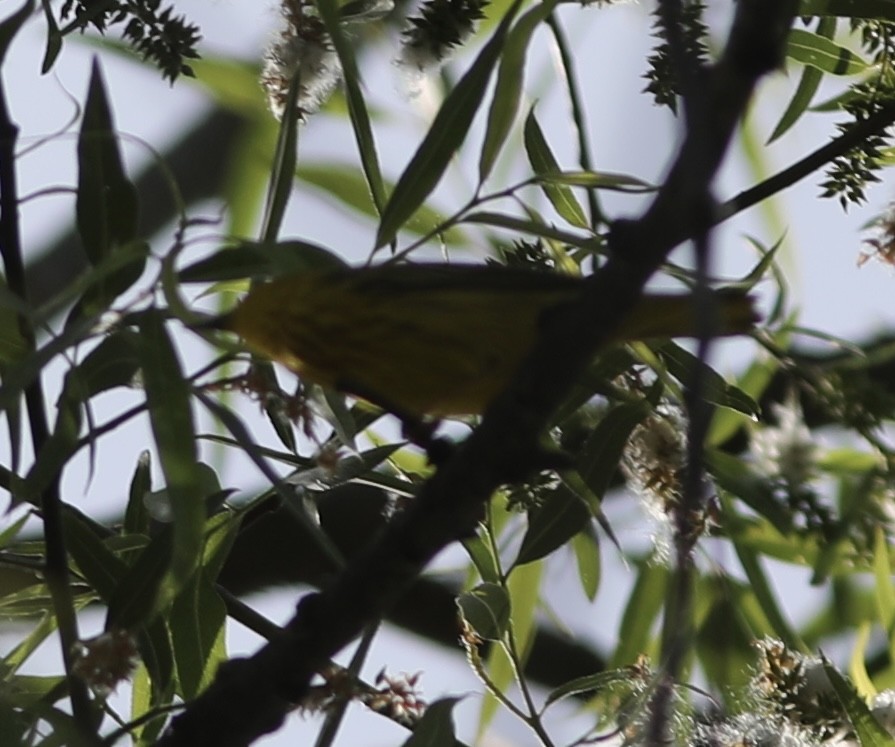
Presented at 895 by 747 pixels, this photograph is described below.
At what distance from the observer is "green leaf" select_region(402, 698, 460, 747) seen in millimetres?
1485

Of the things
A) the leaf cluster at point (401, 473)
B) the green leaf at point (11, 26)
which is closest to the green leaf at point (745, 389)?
the leaf cluster at point (401, 473)

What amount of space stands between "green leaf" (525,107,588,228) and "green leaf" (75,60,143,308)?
477mm

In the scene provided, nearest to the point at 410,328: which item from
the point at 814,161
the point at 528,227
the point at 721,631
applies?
the point at 528,227

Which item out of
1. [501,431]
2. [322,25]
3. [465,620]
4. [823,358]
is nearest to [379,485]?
[465,620]

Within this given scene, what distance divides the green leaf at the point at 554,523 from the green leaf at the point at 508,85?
405mm

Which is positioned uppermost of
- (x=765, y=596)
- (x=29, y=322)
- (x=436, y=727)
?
(x=765, y=596)

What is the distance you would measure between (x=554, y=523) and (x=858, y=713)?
1.29 feet

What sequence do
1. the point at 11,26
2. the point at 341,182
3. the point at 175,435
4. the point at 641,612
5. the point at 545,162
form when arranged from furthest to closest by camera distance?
the point at 341,182
the point at 641,612
the point at 545,162
the point at 11,26
the point at 175,435

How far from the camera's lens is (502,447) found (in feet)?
3.58

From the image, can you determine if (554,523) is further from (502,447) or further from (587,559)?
(502,447)

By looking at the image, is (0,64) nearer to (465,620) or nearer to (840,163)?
(465,620)

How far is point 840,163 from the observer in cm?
171

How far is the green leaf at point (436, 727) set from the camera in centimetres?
149

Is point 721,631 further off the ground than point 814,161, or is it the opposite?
point 814,161
